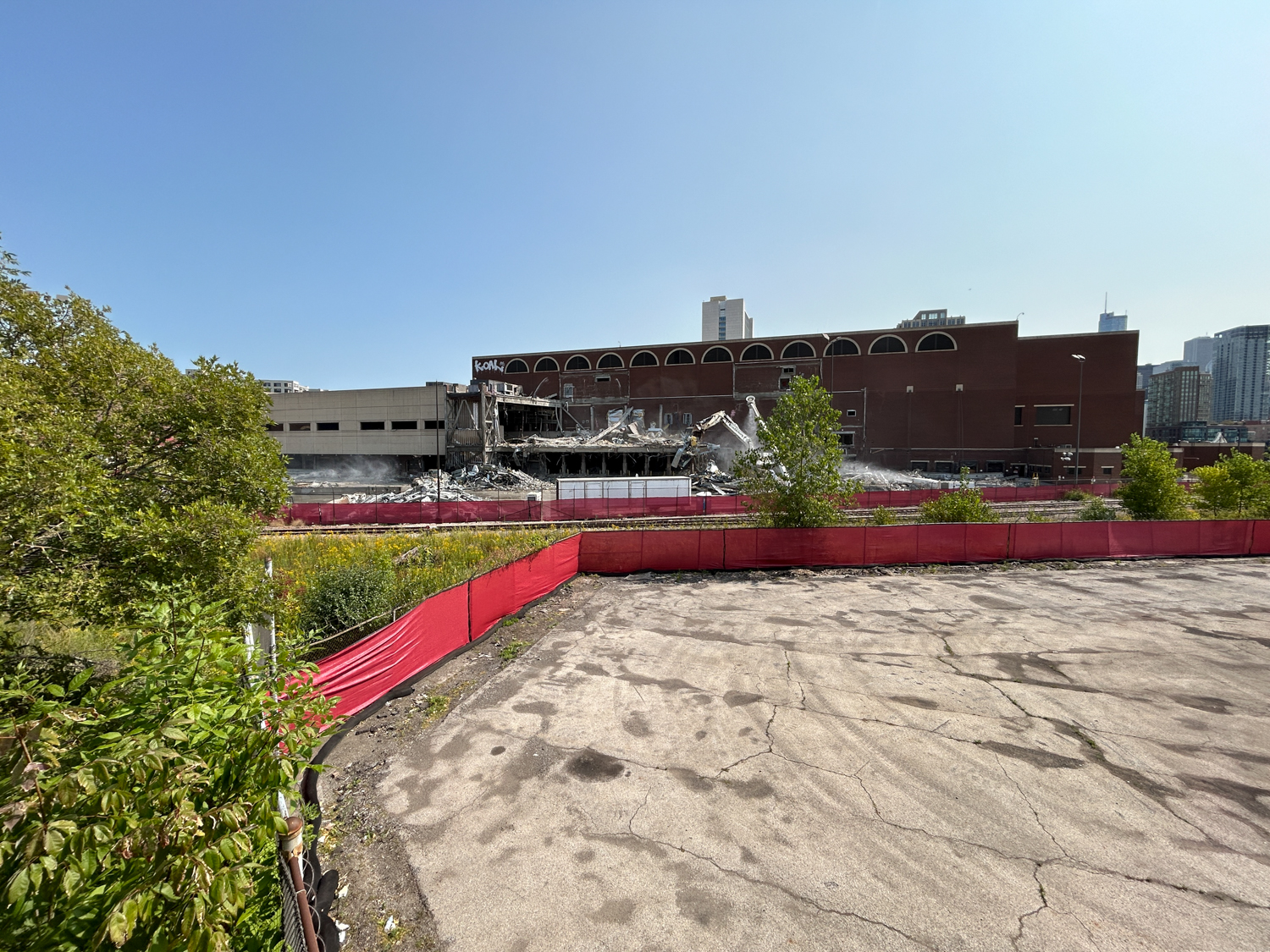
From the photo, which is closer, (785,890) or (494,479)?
(785,890)

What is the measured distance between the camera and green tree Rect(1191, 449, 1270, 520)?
22.4m

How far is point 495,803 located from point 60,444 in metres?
6.96

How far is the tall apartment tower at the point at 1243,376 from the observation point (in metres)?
169

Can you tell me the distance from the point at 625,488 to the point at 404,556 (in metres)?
14.8

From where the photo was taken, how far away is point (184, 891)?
2195 mm

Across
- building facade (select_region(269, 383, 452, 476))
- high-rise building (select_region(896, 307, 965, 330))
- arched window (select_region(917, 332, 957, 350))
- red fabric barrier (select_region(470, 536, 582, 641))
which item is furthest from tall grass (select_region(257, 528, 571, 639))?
high-rise building (select_region(896, 307, 965, 330))

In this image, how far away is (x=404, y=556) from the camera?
1830 cm

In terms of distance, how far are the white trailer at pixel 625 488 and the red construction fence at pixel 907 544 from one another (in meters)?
12.3

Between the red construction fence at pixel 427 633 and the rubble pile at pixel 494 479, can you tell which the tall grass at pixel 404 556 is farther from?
the rubble pile at pixel 494 479

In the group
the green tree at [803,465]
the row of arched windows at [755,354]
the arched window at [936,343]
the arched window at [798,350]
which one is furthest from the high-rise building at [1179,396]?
the green tree at [803,465]

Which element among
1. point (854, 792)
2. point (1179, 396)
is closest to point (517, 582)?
point (854, 792)

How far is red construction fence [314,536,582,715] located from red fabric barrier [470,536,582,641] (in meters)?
0.02

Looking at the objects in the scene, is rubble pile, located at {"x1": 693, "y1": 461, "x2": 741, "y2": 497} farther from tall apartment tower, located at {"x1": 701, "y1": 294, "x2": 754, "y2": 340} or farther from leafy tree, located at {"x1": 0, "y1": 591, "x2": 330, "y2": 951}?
tall apartment tower, located at {"x1": 701, "y1": 294, "x2": 754, "y2": 340}

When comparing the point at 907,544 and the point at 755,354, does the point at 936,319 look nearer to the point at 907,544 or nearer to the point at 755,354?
the point at 755,354
